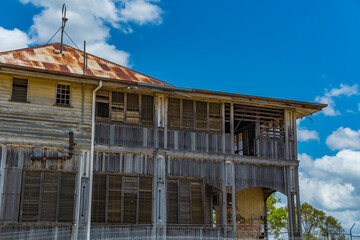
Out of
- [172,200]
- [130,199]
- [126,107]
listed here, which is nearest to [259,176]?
[172,200]

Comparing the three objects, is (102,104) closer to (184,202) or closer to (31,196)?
(31,196)

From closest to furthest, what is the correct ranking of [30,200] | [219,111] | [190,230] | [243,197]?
[30,200], [190,230], [219,111], [243,197]

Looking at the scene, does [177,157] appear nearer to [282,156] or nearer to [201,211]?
[201,211]

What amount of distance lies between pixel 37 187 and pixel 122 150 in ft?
13.2

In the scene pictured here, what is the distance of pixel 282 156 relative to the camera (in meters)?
25.7

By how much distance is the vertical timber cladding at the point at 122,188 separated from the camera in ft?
71.7

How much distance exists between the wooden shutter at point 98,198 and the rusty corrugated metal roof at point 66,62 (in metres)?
5.29

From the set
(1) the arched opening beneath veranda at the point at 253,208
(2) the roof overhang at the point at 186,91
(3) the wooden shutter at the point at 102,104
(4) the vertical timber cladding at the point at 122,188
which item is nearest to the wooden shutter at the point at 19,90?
(2) the roof overhang at the point at 186,91

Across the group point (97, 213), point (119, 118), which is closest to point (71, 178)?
point (97, 213)

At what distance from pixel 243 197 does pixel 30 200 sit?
1253 centimetres

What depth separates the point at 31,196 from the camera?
68.7 feet

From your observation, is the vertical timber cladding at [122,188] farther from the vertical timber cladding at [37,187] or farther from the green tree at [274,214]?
the green tree at [274,214]

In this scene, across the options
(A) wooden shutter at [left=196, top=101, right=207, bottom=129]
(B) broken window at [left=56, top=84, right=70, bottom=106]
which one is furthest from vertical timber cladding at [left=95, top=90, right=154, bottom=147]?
(A) wooden shutter at [left=196, top=101, right=207, bottom=129]

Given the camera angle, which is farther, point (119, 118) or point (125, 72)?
point (125, 72)
